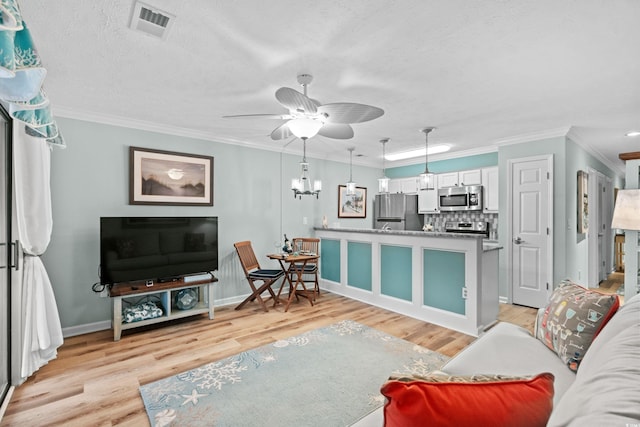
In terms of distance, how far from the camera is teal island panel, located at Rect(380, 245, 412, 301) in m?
3.92

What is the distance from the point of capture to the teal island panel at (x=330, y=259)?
4.98m

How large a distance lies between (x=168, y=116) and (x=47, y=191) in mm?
1397

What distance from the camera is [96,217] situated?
3420 mm

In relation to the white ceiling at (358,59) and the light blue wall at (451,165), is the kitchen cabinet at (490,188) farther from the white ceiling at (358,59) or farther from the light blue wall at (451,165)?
the white ceiling at (358,59)

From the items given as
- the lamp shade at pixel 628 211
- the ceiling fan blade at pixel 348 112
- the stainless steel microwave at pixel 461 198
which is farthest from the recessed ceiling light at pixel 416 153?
the ceiling fan blade at pixel 348 112

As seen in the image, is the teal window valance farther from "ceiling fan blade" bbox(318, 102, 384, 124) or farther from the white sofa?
the white sofa

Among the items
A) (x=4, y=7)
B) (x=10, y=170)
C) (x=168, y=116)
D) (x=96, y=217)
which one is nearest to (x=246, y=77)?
(x=168, y=116)

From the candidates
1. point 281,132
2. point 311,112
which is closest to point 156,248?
point 281,132

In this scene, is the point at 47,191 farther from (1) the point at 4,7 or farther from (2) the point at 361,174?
(2) the point at 361,174

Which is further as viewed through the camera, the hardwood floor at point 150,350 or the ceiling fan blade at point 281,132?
the ceiling fan blade at point 281,132

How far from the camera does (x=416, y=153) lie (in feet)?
17.8

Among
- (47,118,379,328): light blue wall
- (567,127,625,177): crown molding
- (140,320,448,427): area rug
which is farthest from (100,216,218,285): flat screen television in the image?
(567,127,625,177): crown molding

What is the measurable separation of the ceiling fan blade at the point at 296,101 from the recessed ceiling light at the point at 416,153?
338 cm

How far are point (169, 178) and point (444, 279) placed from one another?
3.61 metres
